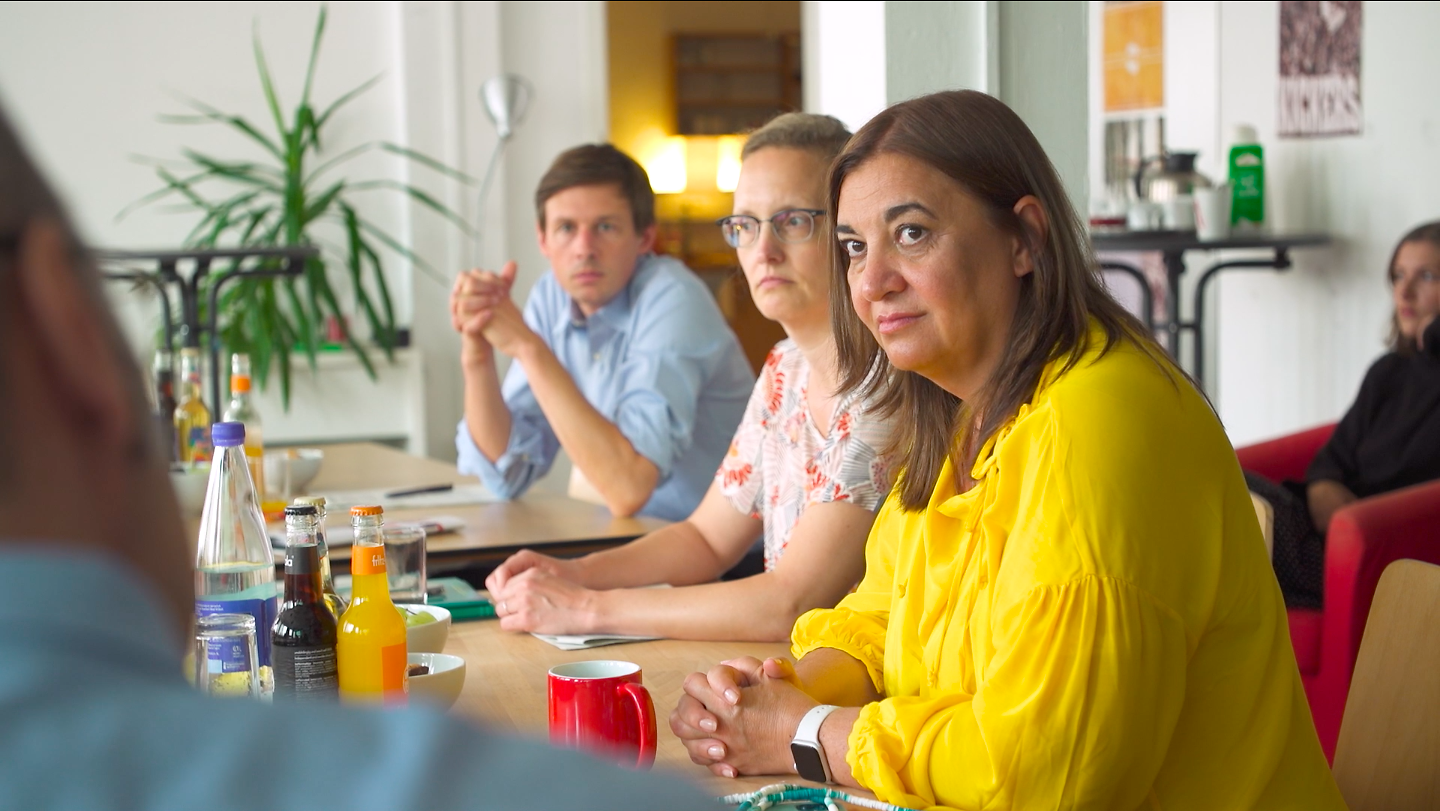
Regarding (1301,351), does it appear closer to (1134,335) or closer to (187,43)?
(1134,335)

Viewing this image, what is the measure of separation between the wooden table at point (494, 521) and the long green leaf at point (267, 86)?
95.1 inches

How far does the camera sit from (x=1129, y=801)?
41.6 inches

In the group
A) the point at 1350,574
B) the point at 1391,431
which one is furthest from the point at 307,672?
the point at 1391,431

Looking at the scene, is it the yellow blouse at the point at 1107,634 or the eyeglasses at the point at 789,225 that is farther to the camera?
the eyeglasses at the point at 789,225

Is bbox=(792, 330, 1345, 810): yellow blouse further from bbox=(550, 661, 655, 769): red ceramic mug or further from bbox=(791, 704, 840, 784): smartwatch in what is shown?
bbox=(550, 661, 655, 769): red ceramic mug

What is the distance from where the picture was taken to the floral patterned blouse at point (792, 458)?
1.65m

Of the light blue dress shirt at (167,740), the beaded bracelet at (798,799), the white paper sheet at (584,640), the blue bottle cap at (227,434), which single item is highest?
the light blue dress shirt at (167,740)

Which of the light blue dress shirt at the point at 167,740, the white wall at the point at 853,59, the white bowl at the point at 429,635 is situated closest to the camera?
the light blue dress shirt at the point at 167,740

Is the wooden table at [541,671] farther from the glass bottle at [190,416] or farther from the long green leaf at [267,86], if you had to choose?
the long green leaf at [267,86]

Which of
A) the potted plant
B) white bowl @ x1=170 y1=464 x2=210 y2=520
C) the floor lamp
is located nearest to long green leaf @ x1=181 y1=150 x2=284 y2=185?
the potted plant

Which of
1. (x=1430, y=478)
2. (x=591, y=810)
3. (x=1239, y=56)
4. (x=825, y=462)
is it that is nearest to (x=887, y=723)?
(x=825, y=462)

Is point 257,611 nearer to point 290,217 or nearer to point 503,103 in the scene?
point 290,217

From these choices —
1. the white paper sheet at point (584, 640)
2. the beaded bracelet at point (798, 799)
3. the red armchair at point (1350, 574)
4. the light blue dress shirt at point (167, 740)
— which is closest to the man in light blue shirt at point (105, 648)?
the light blue dress shirt at point (167, 740)

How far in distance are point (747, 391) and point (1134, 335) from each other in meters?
1.72
